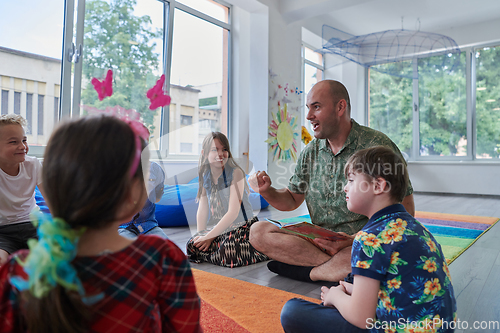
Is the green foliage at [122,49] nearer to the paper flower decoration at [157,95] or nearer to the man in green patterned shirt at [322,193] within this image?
the man in green patterned shirt at [322,193]

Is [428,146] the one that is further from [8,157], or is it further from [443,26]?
[8,157]

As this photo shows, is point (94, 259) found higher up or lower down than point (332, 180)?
lower down

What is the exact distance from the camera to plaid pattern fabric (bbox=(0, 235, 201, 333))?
518 mm

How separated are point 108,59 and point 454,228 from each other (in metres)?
3.44

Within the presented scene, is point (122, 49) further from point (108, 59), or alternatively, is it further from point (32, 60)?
point (32, 60)

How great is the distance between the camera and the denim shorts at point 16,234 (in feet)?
5.26

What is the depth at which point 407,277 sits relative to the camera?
790 mm

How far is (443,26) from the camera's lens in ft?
19.4

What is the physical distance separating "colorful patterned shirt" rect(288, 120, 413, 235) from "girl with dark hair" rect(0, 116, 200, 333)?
49.1 inches

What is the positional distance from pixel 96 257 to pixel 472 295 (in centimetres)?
160

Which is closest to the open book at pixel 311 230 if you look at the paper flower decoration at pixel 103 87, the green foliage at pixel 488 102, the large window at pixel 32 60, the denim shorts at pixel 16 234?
the paper flower decoration at pixel 103 87

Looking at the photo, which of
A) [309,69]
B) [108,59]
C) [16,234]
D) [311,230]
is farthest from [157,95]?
[309,69]

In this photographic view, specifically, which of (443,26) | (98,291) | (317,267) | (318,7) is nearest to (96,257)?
(98,291)

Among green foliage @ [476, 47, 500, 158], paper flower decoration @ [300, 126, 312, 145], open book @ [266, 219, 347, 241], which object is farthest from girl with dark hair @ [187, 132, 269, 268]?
green foliage @ [476, 47, 500, 158]
